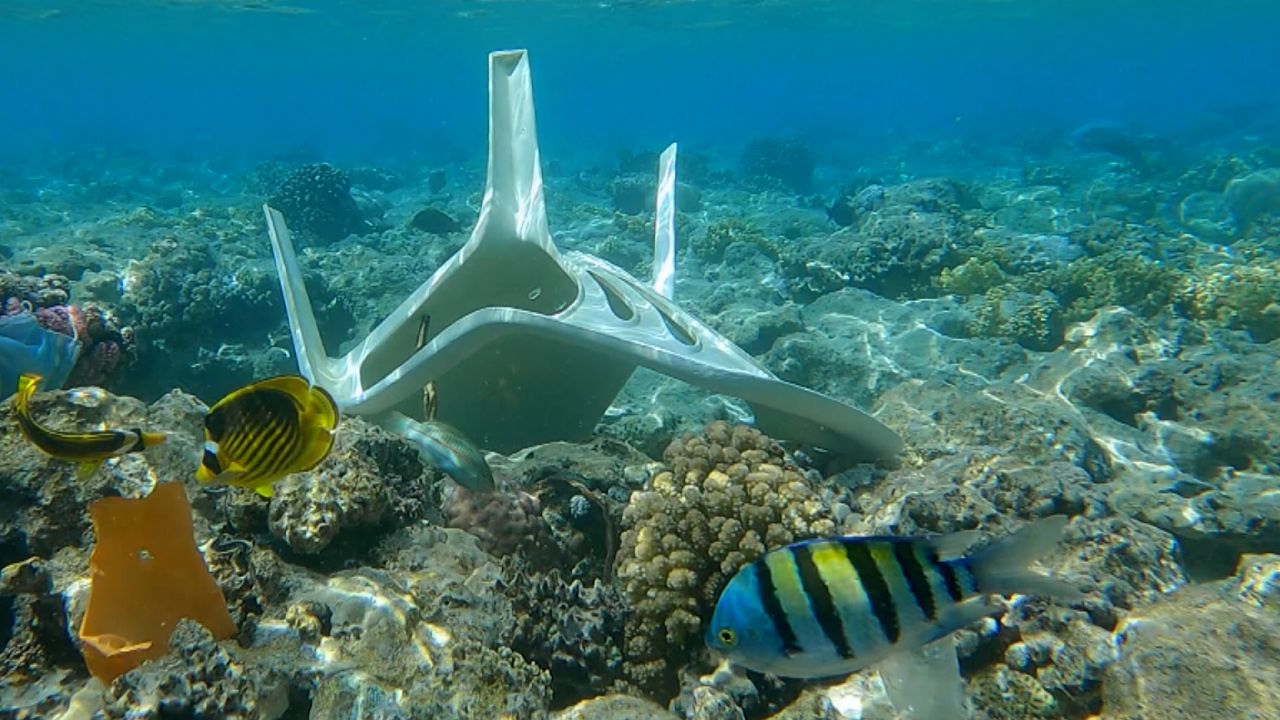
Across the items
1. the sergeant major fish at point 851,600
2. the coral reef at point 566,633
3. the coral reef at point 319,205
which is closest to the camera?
the sergeant major fish at point 851,600

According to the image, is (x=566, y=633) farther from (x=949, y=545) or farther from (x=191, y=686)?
(x=949, y=545)

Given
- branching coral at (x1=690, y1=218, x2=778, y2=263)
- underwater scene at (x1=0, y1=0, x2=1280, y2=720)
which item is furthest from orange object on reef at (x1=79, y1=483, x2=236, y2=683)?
branching coral at (x1=690, y1=218, x2=778, y2=263)

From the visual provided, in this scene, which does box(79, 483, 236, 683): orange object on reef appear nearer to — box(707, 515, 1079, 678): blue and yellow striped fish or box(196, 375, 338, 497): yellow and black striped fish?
box(196, 375, 338, 497): yellow and black striped fish

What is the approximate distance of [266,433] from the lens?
6.75 feet

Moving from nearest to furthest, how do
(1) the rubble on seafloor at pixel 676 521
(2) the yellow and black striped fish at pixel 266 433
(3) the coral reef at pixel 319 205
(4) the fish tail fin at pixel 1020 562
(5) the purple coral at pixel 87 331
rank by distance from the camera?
(4) the fish tail fin at pixel 1020 562
(2) the yellow and black striped fish at pixel 266 433
(1) the rubble on seafloor at pixel 676 521
(5) the purple coral at pixel 87 331
(3) the coral reef at pixel 319 205

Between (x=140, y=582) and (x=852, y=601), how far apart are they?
2409 millimetres

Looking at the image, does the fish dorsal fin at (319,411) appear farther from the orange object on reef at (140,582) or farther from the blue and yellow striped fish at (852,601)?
the blue and yellow striped fish at (852,601)

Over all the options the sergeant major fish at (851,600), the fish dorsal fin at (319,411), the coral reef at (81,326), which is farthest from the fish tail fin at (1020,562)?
the coral reef at (81,326)

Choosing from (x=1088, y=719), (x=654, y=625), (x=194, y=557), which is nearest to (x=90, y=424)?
(x=194, y=557)

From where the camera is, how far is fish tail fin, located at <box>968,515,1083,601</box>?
1562 millimetres

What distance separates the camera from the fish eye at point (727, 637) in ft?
5.83

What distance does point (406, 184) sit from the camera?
27438mm

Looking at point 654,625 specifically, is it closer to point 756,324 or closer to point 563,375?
point 563,375

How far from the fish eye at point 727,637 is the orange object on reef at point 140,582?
6.38 feet
